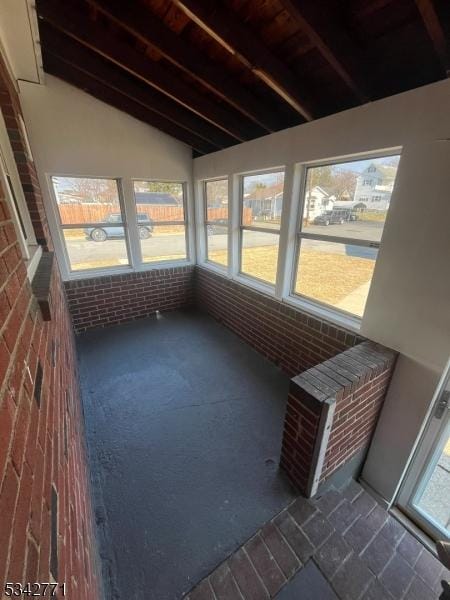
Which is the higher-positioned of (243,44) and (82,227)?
(243,44)

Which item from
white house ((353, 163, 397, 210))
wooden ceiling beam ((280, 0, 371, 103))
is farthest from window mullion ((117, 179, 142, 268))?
white house ((353, 163, 397, 210))

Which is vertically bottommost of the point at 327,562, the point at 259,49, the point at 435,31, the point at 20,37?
the point at 327,562

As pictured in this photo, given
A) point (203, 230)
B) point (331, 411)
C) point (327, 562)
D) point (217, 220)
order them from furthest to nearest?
point (203, 230)
point (217, 220)
point (331, 411)
point (327, 562)

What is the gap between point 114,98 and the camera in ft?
9.57

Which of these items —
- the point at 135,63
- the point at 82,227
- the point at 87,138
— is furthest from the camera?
the point at 82,227

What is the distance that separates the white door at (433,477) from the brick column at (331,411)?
32 cm

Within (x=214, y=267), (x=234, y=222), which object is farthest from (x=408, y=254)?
(x=214, y=267)

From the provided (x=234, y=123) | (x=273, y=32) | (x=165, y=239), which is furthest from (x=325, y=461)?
(x=165, y=239)

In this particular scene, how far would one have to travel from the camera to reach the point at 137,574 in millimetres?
1329

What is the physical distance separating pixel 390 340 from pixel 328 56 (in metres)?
1.93

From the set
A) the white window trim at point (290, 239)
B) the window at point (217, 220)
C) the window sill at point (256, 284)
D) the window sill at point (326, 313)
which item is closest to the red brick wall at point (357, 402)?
the window sill at point (326, 313)

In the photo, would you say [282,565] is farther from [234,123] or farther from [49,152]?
[49,152]

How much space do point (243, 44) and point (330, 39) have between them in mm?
546

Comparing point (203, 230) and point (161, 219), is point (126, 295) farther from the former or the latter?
point (203, 230)
